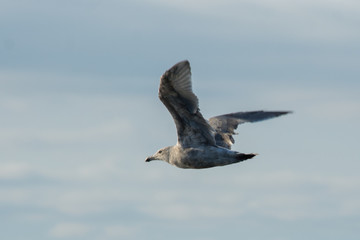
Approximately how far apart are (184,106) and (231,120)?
7.05 metres

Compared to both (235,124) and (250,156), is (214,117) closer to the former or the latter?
(235,124)

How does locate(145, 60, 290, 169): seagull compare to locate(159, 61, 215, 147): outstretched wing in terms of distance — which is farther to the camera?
locate(145, 60, 290, 169): seagull

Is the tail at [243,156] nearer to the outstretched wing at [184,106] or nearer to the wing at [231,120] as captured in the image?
the outstretched wing at [184,106]

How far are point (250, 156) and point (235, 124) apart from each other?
245 inches

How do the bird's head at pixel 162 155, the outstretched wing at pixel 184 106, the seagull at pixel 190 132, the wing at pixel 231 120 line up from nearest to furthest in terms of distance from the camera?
the outstretched wing at pixel 184 106, the seagull at pixel 190 132, the bird's head at pixel 162 155, the wing at pixel 231 120

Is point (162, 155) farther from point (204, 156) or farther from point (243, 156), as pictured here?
point (243, 156)

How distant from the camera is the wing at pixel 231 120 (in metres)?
44.0

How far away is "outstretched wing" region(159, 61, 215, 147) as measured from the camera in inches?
1474

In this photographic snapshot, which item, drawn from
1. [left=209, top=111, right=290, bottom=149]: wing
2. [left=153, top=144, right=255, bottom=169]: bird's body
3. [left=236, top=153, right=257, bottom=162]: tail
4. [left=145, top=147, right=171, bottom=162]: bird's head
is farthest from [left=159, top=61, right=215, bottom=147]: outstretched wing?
[left=209, top=111, right=290, bottom=149]: wing

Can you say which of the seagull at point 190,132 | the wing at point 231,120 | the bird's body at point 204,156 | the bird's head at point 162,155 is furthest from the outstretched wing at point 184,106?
the wing at point 231,120

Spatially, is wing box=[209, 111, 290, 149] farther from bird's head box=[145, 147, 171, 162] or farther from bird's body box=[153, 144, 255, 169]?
bird's body box=[153, 144, 255, 169]

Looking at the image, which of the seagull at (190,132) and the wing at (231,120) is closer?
the seagull at (190,132)

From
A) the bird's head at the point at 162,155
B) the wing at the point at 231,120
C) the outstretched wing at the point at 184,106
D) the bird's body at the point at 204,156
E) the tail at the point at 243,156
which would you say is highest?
the wing at the point at 231,120

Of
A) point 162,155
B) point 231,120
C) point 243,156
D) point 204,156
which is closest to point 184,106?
point 204,156
